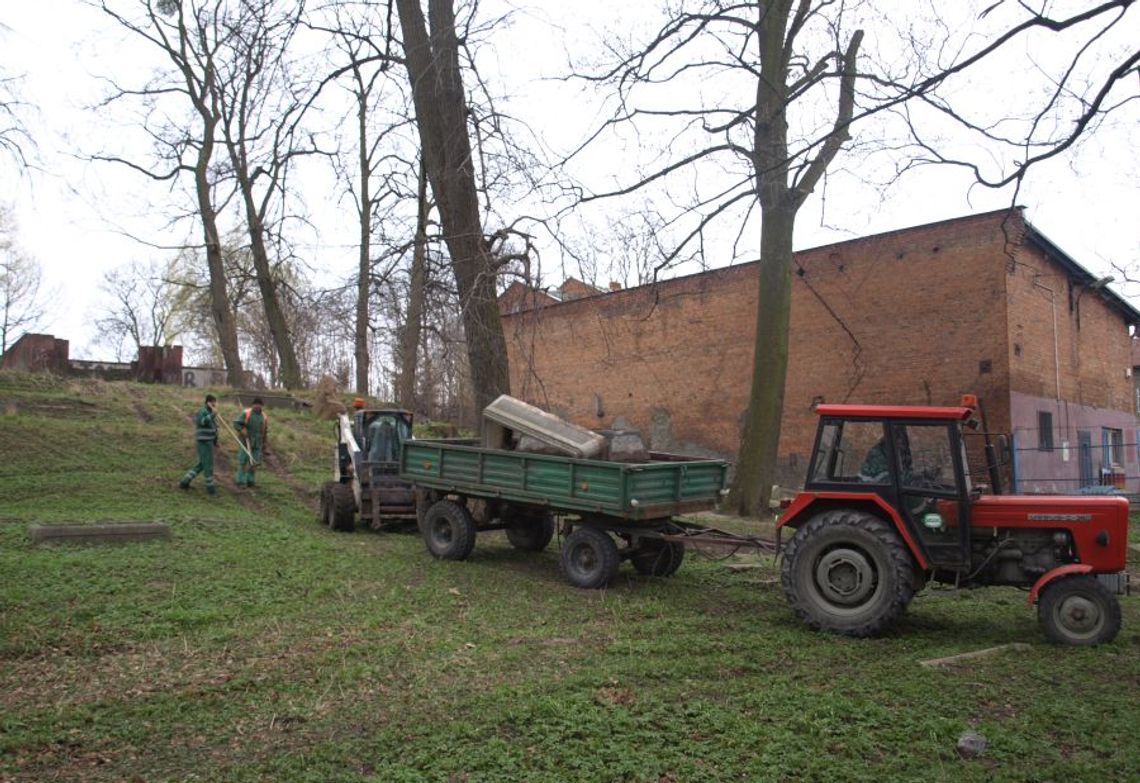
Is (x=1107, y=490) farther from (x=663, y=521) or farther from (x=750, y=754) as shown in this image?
(x=750, y=754)

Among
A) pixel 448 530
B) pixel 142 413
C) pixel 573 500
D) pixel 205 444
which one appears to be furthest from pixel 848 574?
pixel 142 413

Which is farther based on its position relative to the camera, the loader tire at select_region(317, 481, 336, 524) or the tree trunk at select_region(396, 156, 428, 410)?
the loader tire at select_region(317, 481, 336, 524)

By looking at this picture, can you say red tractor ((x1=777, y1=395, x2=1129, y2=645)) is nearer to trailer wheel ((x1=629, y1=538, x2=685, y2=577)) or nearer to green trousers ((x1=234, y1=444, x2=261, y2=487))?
trailer wheel ((x1=629, y1=538, x2=685, y2=577))

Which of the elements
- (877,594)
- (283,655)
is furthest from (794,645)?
(283,655)

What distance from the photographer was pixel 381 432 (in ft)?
46.3

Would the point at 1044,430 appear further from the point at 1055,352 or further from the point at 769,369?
the point at 769,369

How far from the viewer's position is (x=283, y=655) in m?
6.29

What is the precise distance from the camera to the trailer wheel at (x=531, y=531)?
11.7m

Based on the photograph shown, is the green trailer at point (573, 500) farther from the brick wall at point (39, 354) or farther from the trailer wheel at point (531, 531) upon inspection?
the brick wall at point (39, 354)

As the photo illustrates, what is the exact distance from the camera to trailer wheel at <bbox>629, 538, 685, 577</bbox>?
9.96 m

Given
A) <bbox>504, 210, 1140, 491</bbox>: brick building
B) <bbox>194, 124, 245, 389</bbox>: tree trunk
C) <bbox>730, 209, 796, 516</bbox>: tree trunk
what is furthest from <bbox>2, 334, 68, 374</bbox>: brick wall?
<bbox>730, 209, 796, 516</bbox>: tree trunk

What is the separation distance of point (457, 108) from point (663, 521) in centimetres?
670

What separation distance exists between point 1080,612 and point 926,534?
126 cm

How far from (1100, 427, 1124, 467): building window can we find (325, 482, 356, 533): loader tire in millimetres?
20918
